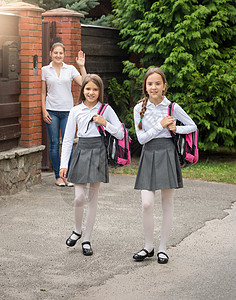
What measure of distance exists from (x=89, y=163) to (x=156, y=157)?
2.00 ft

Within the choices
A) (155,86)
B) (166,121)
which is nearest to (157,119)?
(166,121)

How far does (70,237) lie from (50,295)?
1268 millimetres

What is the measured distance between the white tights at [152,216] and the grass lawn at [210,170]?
13.7 feet

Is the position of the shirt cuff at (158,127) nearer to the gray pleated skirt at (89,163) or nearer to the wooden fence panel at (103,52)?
the gray pleated skirt at (89,163)

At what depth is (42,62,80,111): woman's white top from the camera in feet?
28.2

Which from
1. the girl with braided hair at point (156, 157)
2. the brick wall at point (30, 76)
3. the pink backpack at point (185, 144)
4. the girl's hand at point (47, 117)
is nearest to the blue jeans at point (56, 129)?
the girl's hand at point (47, 117)

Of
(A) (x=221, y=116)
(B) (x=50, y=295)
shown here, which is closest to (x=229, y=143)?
(A) (x=221, y=116)

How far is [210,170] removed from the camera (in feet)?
34.2

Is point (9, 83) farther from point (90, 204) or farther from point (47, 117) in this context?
point (90, 204)

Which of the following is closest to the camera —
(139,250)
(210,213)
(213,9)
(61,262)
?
(61,262)

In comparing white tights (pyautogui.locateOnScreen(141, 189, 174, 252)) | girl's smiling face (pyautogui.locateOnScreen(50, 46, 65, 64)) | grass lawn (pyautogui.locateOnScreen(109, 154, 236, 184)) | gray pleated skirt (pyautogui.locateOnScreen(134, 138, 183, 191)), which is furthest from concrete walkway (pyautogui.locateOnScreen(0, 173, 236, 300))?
girl's smiling face (pyautogui.locateOnScreen(50, 46, 65, 64))

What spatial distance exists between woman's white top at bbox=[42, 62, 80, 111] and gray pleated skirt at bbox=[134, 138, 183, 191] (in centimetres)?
328

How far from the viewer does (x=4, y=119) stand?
8.29 meters

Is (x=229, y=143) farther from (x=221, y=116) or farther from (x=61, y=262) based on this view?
(x=61, y=262)
